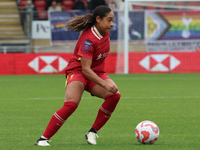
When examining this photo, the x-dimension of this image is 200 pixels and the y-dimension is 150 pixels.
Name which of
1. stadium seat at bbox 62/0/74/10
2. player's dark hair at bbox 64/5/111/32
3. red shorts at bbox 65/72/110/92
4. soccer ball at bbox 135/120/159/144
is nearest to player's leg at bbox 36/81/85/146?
red shorts at bbox 65/72/110/92

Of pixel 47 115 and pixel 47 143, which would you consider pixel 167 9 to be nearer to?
pixel 47 115

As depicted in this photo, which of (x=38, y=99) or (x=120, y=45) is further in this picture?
(x=120, y=45)

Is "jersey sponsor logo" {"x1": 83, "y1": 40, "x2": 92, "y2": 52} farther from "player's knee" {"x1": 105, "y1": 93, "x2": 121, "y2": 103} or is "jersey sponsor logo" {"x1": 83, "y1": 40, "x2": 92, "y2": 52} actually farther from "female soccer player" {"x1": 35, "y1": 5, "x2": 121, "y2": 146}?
"player's knee" {"x1": 105, "y1": 93, "x2": 121, "y2": 103}

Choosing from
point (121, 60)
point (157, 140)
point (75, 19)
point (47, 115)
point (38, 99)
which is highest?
point (75, 19)

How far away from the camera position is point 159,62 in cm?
1752

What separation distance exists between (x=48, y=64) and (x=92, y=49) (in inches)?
530

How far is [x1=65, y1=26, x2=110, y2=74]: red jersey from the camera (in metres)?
4.45

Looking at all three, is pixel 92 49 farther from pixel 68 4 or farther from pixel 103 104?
pixel 68 4

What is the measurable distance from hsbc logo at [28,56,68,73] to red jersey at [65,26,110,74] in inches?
509

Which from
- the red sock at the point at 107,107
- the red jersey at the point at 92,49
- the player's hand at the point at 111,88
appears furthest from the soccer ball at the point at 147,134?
the red jersey at the point at 92,49

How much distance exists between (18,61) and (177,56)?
709cm

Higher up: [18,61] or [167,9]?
[167,9]

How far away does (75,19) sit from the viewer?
15.2 ft

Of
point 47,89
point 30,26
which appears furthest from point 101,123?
point 30,26
